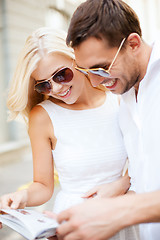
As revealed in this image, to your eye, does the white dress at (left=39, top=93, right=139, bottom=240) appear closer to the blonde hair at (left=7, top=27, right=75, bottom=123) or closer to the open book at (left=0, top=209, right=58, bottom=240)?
the blonde hair at (left=7, top=27, right=75, bottom=123)

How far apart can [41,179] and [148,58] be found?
1.00 m

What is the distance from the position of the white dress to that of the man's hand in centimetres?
87

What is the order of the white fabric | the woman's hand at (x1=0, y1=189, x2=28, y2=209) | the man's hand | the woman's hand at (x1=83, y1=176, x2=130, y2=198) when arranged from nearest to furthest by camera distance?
the man's hand
the white fabric
the woman's hand at (x1=0, y1=189, x2=28, y2=209)
the woman's hand at (x1=83, y1=176, x2=130, y2=198)

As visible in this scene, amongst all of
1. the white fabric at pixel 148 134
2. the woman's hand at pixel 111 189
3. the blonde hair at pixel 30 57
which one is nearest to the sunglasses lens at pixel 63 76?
the blonde hair at pixel 30 57

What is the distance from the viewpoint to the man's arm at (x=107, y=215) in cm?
110

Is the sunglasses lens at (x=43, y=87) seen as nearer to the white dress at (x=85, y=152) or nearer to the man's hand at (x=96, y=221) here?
the white dress at (x=85, y=152)

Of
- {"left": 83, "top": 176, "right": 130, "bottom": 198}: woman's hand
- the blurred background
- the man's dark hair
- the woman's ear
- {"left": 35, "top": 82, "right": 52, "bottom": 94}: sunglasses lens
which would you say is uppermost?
the man's dark hair

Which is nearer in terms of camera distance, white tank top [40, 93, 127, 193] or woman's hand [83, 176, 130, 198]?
woman's hand [83, 176, 130, 198]

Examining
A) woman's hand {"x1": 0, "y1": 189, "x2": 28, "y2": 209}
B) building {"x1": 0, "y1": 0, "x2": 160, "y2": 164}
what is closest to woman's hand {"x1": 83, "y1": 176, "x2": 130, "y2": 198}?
woman's hand {"x1": 0, "y1": 189, "x2": 28, "y2": 209}

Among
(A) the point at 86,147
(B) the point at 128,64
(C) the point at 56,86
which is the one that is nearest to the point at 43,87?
(C) the point at 56,86

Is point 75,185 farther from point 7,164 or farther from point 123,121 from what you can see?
point 7,164

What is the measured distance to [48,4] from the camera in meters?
9.62

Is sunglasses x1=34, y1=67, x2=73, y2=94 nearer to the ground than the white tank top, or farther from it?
farther from it

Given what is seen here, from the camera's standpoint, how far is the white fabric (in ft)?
5.03
